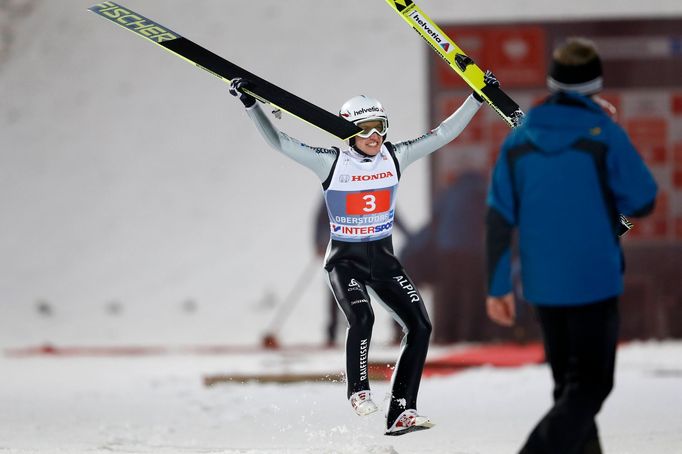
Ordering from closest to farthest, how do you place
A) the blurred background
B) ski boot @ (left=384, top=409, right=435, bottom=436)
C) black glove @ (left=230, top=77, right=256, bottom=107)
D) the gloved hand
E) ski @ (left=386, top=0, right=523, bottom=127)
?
black glove @ (left=230, top=77, right=256, bottom=107), ski boot @ (left=384, top=409, right=435, bottom=436), ski @ (left=386, top=0, right=523, bottom=127), the gloved hand, the blurred background

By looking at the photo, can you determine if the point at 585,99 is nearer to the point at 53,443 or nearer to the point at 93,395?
the point at 53,443

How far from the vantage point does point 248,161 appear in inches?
344

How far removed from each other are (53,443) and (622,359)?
4303 millimetres

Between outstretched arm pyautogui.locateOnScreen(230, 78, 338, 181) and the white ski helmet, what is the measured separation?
152mm

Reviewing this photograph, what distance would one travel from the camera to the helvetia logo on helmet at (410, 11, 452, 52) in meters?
4.90

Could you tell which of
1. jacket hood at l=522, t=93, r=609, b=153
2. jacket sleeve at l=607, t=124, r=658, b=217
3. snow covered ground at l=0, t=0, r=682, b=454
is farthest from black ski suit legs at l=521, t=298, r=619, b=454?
snow covered ground at l=0, t=0, r=682, b=454

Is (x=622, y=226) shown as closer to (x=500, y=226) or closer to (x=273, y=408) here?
(x=500, y=226)

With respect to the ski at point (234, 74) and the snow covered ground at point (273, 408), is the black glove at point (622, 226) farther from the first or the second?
the snow covered ground at point (273, 408)

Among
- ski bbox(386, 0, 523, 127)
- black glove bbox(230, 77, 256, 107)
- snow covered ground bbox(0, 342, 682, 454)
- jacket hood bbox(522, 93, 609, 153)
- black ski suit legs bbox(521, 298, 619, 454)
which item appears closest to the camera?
black ski suit legs bbox(521, 298, 619, 454)

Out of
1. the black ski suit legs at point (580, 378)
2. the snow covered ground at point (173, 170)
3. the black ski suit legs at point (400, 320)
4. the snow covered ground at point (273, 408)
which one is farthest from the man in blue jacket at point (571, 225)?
the snow covered ground at point (173, 170)

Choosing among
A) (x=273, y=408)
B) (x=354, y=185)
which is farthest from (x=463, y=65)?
(x=273, y=408)

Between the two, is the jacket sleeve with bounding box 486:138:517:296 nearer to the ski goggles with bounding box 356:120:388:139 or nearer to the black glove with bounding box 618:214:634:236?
the black glove with bounding box 618:214:634:236

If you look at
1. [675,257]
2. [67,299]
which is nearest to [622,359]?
[675,257]

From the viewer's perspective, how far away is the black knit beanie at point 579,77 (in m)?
3.61
